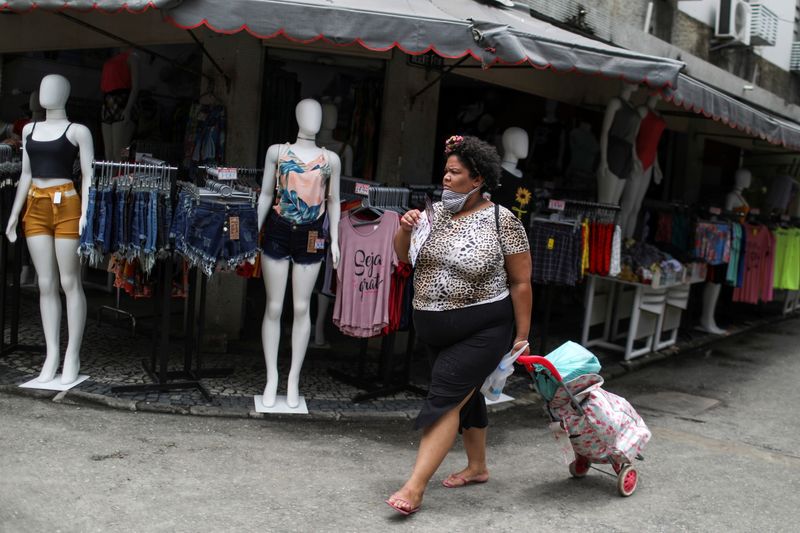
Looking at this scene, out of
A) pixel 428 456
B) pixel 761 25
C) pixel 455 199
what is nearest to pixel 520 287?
pixel 455 199

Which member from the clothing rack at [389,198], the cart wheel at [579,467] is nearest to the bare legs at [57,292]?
the clothing rack at [389,198]

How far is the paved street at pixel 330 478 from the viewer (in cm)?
404

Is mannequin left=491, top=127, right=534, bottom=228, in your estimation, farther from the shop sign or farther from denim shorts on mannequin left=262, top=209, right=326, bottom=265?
denim shorts on mannequin left=262, top=209, right=326, bottom=265

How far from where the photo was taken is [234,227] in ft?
17.7

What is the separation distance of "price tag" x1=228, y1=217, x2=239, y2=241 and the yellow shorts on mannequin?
1090 mm

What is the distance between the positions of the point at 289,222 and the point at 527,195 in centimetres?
206

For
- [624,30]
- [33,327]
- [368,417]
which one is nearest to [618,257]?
[368,417]

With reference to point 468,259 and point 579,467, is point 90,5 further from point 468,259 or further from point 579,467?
point 579,467

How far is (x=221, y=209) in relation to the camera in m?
5.39

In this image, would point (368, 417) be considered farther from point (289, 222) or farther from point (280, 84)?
point (280, 84)

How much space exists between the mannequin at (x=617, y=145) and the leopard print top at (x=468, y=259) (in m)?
4.25

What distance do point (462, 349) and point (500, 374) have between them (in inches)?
10.6

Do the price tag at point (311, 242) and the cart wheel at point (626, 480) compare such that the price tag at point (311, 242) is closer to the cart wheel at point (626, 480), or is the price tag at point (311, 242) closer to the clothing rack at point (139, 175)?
the clothing rack at point (139, 175)

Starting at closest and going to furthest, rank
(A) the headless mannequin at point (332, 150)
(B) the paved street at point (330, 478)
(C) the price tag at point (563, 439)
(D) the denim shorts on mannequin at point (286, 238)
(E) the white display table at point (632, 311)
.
A: (B) the paved street at point (330, 478), (C) the price tag at point (563, 439), (D) the denim shorts on mannequin at point (286, 238), (A) the headless mannequin at point (332, 150), (E) the white display table at point (632, 311)
